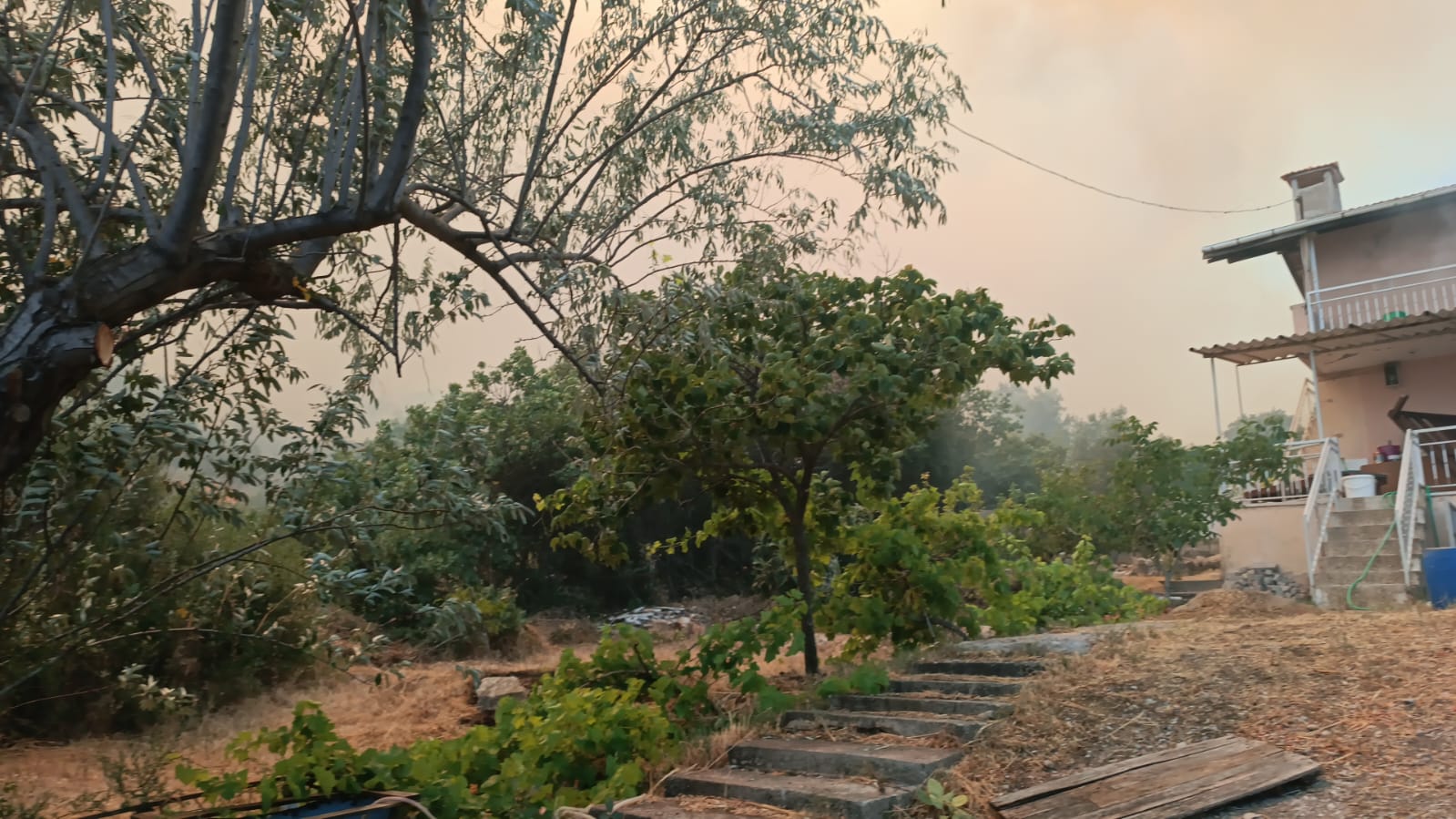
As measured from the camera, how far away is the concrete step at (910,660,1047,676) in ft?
18.9

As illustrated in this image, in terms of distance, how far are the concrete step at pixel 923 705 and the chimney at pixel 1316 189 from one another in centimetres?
1471

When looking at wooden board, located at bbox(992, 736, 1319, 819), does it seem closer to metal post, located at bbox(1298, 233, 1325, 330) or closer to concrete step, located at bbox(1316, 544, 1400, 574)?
concrete step, located at bbox(1316, 544, 1400, 574)

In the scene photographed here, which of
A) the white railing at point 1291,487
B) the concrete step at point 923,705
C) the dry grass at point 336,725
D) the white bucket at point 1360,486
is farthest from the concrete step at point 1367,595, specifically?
the concrete step at point 923,705

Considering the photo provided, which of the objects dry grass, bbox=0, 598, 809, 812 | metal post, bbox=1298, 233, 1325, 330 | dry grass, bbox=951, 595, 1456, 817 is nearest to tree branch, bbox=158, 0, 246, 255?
dry grass, bbox=0, 598, 809, 812

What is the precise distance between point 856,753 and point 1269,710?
200 centimetres

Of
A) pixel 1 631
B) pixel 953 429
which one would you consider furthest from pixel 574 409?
pixel 953 429

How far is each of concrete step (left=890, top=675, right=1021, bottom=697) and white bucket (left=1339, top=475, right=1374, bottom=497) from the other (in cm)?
916

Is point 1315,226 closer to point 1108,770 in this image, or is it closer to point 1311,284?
point 1311,284

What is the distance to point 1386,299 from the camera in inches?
580

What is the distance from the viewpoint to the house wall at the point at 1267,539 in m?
13.3

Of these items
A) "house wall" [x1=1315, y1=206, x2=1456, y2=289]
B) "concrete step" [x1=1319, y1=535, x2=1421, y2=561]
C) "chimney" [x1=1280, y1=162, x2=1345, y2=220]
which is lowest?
"concrete step" [x1=1319, y1=535, x2=1421, y2=561]

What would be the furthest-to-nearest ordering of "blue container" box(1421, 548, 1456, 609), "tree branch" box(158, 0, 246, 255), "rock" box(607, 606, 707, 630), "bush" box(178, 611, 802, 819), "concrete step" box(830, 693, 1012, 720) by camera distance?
1. "rock" box(607, 606, 707, 630)
2. "blue container" box(1421, 548, 1456, 609)
3. "concrete step" box(830, 693, 1012, 720)
4. "bush" box(178, 611, 802, 819)
5. "tree branch" box(158, 0, 246, 255)

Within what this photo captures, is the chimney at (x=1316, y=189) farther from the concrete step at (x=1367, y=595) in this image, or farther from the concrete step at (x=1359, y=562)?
the concrete step at (x=1367, y=595)

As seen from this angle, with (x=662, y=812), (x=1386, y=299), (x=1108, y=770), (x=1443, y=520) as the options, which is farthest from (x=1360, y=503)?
(x=662, y=812)
